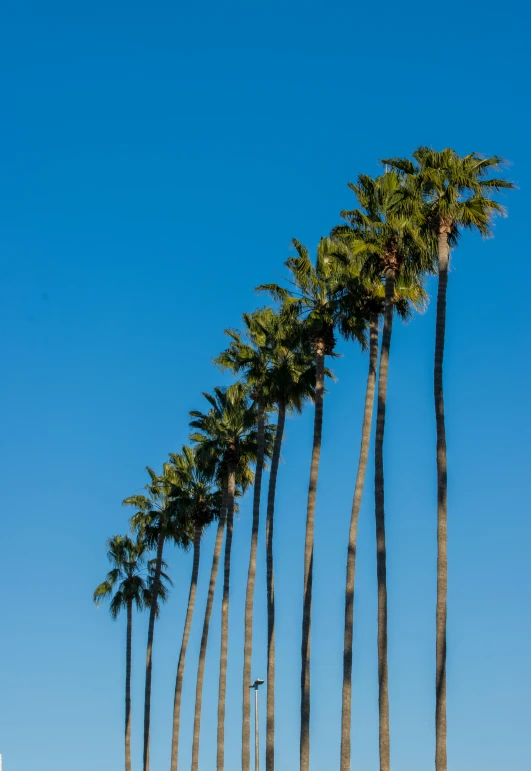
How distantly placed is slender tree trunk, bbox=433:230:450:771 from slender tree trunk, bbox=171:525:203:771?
90.4 ft

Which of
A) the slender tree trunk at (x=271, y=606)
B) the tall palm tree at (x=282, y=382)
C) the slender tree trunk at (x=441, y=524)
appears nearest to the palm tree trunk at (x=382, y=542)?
the slender tree trunk at (x=441, y=524)

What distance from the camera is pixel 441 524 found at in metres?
30.5

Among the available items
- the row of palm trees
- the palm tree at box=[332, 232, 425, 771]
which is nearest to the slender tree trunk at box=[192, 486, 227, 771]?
the row of palm trees

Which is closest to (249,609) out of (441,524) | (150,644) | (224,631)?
(224,631)

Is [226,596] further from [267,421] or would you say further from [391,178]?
[391,178]

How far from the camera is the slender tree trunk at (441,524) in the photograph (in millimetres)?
28141

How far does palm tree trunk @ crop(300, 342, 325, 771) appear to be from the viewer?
37.7 metres

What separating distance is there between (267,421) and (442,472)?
21.8m

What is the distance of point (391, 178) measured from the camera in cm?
3847

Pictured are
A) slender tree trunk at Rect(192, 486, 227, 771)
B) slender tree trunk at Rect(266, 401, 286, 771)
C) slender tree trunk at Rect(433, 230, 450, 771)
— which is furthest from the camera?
slender tree trunk at Rect(192, 486, 227, 771)

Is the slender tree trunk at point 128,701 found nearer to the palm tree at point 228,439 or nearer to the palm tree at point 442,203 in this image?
the palm tree at point 228,439

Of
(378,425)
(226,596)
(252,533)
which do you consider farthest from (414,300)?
(226,596)

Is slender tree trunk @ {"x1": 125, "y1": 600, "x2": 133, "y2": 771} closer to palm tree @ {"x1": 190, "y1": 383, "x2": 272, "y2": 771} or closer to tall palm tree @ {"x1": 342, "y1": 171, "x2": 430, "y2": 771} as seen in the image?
palm tree @ {"x1": 190, "y1": 383, "x2": 272, "y2": 771}

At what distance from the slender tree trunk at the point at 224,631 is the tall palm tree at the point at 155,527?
250 inches
